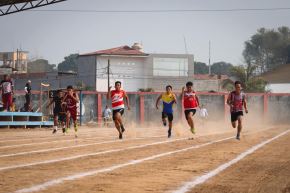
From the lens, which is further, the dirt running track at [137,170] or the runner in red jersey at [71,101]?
the runner in red jersey at [71,101]

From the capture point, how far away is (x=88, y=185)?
27.1 feet

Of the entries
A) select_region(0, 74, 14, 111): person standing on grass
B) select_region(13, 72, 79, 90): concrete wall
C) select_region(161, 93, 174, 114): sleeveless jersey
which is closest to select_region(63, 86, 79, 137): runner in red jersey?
select_region(161, 93, 174, 114): sleeveless jersey

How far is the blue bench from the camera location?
29.4m

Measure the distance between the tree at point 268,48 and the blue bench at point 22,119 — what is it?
103 metres

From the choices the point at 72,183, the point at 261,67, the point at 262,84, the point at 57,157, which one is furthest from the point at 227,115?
the point at 261,67

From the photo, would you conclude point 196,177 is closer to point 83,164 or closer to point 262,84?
point 83,164

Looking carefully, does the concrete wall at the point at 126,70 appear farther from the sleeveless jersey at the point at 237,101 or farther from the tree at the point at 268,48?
the sleeveless jersey at the point at 237,101

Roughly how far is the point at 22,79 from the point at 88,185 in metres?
90.7

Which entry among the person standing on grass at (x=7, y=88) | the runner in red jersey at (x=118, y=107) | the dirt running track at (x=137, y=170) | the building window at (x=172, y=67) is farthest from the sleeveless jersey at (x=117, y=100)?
the building window at (x=172, y=67)

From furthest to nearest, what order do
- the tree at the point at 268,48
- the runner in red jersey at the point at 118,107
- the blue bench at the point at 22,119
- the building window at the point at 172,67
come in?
the tree at the point at 268,48 → the building window at the point at 172,67 → the blue bench at the point at 22,119 → the runner in red jersey at the point at 118,107

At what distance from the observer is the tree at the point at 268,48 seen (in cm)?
13638

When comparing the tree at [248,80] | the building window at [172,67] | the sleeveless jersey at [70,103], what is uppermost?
the building window at [172,67]

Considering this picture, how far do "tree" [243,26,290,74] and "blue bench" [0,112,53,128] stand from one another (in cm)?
10293

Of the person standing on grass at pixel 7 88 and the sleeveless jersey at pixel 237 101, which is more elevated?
the person standing on grass at pixel 7 88
